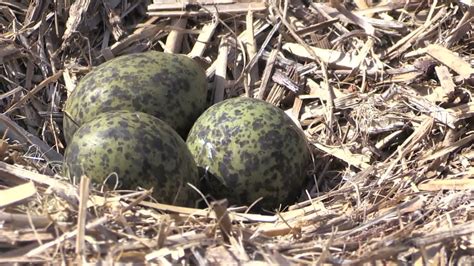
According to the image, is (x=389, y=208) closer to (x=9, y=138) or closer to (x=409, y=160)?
(x=409, y=160)

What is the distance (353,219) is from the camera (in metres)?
2.52

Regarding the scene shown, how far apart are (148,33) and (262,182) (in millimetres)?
966

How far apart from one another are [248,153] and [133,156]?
393 mm

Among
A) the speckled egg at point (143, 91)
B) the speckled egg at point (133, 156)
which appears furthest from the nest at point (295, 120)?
the speckled egg at point (143, 91)

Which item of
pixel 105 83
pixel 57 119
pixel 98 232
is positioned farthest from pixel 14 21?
pixel 98 232

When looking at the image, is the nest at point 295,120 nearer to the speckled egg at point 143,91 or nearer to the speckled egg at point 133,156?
the speckled egg at point 133,156

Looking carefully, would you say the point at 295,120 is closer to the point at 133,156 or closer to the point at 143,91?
the point at 143,91

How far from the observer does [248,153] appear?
9.09ft

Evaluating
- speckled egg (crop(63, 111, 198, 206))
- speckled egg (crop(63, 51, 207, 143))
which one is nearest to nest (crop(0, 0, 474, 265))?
speckled egg (crop(63, 111, 198, 206))

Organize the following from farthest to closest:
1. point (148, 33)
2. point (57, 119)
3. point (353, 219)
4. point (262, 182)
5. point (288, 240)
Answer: point (148, 33)
point (57, 119)
point (262, 182)
point (353, 219)
point (288, 240)

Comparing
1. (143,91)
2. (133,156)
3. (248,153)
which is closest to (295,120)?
(248,153)

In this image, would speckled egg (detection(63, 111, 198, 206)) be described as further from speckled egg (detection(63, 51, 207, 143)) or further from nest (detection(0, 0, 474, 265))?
speckled egg (detection(63, 51, 207, 143))

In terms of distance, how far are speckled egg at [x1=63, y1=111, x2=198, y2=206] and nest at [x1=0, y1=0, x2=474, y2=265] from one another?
0.08 m

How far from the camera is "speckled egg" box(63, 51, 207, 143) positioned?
9.36ft
